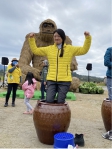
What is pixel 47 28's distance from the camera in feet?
35.8

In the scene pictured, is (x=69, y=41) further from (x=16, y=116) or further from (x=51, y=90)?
(x=51, y=90)

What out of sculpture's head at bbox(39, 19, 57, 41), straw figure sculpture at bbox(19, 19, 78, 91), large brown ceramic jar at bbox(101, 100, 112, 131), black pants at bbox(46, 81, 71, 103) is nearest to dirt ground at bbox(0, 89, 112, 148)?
large brown ceramic jar at bbox(101, 100, 112, 131)

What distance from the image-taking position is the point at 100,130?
14.4ft

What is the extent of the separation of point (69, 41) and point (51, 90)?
8155mm

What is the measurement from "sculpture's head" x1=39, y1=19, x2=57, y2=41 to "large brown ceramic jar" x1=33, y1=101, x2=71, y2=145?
25.4 feet

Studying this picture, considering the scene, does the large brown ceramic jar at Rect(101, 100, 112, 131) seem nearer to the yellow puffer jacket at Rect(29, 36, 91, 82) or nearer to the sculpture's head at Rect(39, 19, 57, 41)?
the yellow puffer jacket at Rect(29, 36, 91, 82)

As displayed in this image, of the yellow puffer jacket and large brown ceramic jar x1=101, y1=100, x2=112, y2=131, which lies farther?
large brown ceramic jar x1=101, y1=100, x2=112, y2=131

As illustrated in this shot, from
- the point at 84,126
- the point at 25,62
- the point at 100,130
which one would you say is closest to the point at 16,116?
the point at 84,126

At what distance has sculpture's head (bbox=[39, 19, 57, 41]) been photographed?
10.8m

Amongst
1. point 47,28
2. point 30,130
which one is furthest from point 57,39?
point 47,28

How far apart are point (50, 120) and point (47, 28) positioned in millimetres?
8003

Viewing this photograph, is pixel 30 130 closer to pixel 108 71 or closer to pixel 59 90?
pixel 59 90

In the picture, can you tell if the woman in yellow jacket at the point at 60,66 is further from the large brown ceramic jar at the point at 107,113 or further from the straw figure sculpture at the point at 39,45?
the straw figure sculpture at the point at 39,45

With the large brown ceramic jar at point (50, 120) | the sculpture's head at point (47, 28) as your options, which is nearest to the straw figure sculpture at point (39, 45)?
the sculpture's head at point (47, 28)
